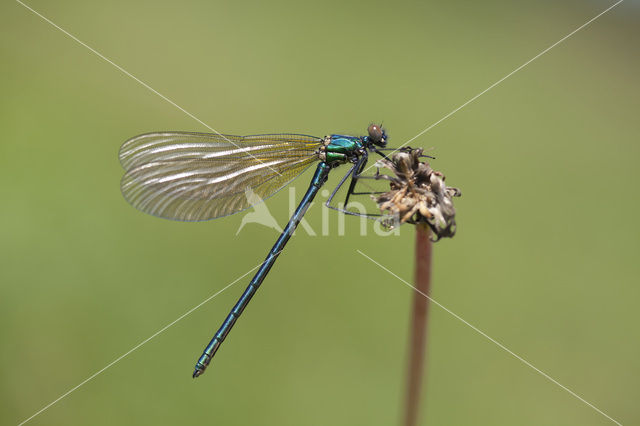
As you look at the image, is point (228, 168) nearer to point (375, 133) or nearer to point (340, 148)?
point (340, 148)

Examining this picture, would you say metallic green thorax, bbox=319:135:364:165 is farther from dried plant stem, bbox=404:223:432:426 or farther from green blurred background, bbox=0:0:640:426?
dried plant stem, bbox=404:223:432:426

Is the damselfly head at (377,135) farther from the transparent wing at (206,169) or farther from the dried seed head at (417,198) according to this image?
the dried seed head at (417,198)

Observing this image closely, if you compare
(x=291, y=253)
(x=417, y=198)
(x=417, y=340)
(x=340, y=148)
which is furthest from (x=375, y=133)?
(x=417, y=340)

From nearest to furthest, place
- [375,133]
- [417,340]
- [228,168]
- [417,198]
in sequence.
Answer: [417,340], [417,198], [375,133], [228,168]

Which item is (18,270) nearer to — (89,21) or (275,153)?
(275,153)

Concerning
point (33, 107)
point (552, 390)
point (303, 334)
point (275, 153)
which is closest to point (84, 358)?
point (303, 334)

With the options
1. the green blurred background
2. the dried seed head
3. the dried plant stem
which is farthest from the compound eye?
the dried plant stem

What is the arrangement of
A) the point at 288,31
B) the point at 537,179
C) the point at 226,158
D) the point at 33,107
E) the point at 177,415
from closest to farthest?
1. the point at 177,415
2. the point at 226,158
3. the point at 33,107
4. the point at 537,179
5. the point at 288,31
